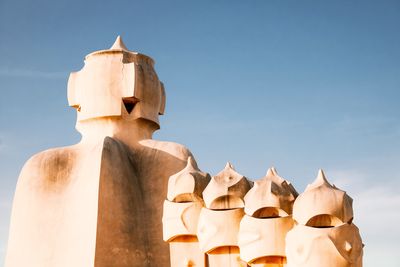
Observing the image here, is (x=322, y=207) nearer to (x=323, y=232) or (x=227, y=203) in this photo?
(x=323, y=232)

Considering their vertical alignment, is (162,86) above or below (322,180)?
above

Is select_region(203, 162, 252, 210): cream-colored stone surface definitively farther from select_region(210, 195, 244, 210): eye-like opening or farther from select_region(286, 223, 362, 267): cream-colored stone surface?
select_region(286, 223, 362, 267): cream-colored stone surface

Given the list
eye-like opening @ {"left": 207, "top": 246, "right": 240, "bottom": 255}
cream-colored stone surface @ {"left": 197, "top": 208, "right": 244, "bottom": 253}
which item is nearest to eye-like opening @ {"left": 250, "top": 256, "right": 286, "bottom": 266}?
cream-colored stone surface @ {"left": 197, "top": 208, "right": 244, "bottom": 253}

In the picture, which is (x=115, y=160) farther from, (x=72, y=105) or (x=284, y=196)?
(x=284, y=196)

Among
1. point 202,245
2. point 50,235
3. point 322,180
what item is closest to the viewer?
point 322,180

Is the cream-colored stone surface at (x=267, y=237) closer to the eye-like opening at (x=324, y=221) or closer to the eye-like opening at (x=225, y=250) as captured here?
the eye-like opening at (x=324, y=221)

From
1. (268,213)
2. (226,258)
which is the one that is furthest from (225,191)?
(226,258)

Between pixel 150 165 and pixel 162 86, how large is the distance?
1.84 m

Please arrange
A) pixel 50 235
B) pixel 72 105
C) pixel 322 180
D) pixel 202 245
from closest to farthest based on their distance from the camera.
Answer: pixel 322 180
pixel 202 245
pixel 50 235
pixel 72 105

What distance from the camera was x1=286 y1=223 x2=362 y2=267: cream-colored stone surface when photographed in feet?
27.9

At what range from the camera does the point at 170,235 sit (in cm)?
1049

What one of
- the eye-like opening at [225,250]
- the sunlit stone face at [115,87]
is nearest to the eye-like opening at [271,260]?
the eye-like opening at [225,250]

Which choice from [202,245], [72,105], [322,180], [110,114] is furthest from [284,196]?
[72,105]

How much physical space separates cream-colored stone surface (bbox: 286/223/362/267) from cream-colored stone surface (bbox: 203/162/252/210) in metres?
1.35
